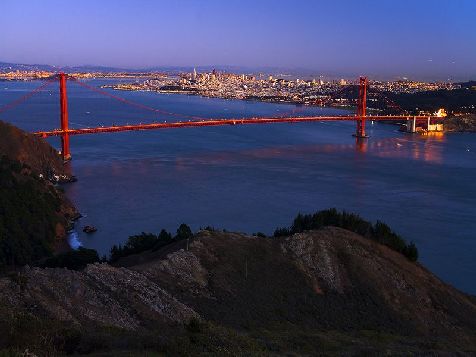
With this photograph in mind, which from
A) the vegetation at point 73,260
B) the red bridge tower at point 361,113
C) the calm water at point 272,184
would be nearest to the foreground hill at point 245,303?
the vegetation at point 73,260

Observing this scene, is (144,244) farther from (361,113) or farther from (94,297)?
(361,113)

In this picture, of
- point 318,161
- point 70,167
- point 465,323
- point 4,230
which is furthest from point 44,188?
point 318,161

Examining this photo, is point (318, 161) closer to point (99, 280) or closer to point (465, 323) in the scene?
point (465, 323)

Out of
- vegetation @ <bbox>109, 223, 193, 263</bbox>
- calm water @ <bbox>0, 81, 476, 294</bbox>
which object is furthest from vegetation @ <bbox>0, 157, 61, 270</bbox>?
vegetation @ <bbox>109, 223, 193, 263</bbox>

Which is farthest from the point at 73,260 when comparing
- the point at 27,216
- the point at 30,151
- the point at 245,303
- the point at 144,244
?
the point at 30,151

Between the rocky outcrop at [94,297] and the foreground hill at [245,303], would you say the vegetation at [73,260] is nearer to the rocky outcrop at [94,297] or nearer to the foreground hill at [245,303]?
the foreground hill at [245,303]

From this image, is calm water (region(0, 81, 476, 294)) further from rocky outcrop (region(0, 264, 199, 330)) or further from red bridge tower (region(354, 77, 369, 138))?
rocky outcrop (region(0, 264, 199, 330))

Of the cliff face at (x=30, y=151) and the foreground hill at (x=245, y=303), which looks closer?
the foreground hill at (x=245, y=303)
